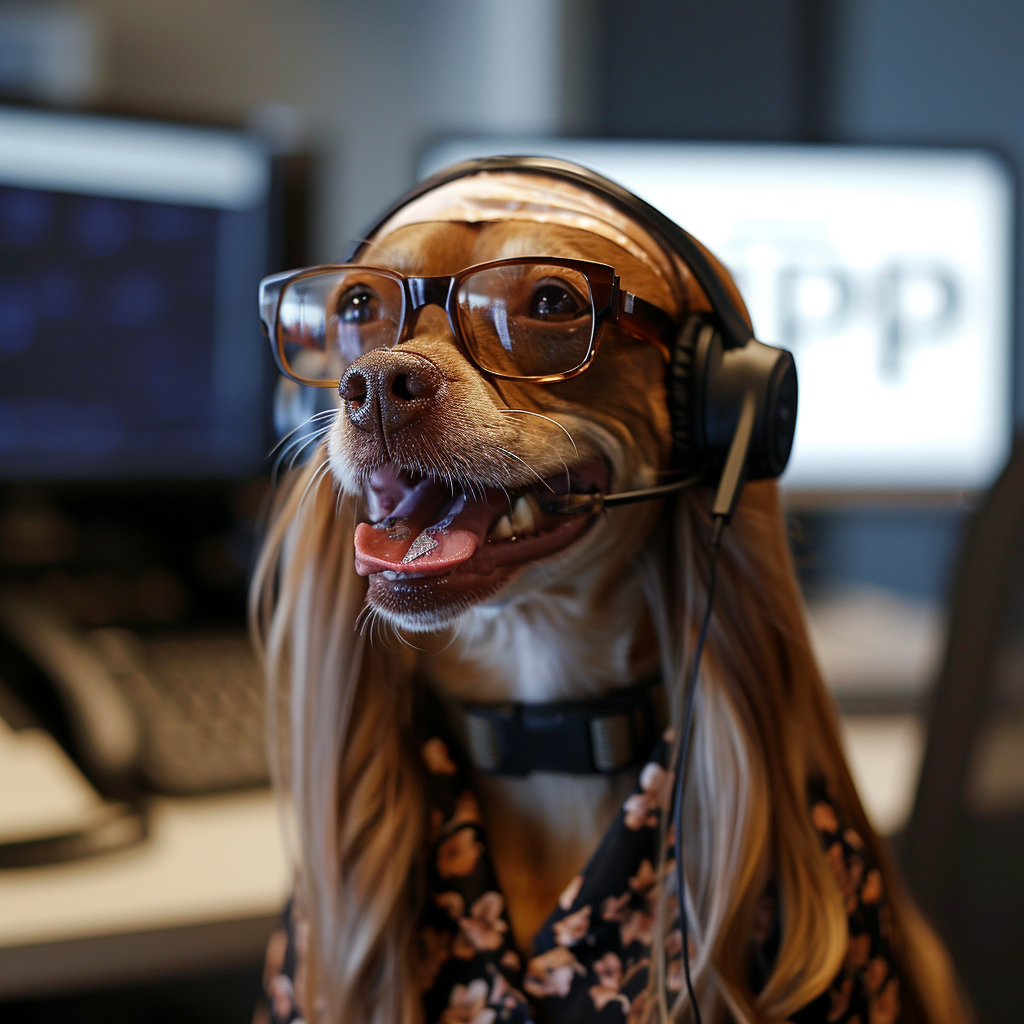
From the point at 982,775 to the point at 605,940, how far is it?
333mm

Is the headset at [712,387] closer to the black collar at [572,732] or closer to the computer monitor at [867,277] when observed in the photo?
the black collar at [572,732]

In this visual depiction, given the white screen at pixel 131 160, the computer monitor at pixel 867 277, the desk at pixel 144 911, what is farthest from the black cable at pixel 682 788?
the white screen at pixel 131 160

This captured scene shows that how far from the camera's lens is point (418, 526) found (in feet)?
1.49

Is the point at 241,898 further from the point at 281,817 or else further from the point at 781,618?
the point at 781,618

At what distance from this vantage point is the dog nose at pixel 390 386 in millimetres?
406

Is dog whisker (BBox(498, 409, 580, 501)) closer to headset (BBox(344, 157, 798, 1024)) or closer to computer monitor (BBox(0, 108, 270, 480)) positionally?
headset (BBox(344, 157, 798, 1024))

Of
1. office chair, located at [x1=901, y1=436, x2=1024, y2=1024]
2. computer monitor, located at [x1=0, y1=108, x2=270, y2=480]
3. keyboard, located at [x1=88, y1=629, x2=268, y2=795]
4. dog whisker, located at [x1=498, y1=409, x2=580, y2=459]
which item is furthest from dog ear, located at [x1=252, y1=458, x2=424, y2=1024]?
computer monitor, located at [x1=0, y1=108, x2=270, y2=480]

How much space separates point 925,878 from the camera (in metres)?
0.68

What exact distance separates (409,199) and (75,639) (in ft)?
1.82

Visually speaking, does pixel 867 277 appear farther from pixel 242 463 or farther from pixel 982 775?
pixel 242 463

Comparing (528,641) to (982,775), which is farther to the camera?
(982,775)

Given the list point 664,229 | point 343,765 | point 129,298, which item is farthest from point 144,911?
point 129,298

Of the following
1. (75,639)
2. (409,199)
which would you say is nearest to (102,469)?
(75,639)

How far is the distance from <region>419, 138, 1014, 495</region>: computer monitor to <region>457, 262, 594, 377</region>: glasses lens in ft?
1.97
